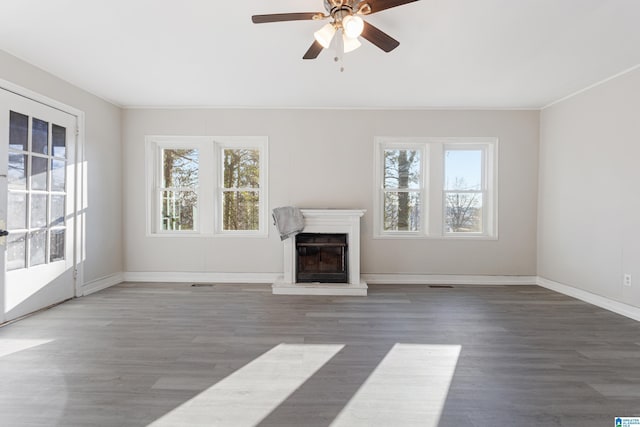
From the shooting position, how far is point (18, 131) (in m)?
2.90

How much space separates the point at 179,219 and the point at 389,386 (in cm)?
376

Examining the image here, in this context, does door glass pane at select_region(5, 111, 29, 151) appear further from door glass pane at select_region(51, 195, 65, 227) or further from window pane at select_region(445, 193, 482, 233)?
window pane at select_region(445, 193, 482, 233)

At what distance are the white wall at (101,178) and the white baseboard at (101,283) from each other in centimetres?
5

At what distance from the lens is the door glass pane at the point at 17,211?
112 inches

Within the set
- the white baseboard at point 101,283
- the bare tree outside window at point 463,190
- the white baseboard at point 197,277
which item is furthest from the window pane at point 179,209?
the bare tree outside window at point 463,190

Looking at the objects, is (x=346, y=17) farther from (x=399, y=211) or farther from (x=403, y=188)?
(x=399, y=211)

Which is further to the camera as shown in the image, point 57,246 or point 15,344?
point 57,246

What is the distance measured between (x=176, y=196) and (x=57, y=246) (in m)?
1.50

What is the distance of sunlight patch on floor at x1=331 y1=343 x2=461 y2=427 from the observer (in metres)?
1.55

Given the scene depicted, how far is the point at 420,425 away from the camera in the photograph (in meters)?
1.51

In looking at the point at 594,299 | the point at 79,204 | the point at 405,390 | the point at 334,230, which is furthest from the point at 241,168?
the point at 594,299

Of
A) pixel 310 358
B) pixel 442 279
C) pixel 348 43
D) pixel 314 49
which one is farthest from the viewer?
pixel 442 279

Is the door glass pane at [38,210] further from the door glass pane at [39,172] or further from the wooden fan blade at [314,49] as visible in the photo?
the wooden fan blade at [314,49]

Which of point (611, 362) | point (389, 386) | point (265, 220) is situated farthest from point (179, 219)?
point (611, 362)
